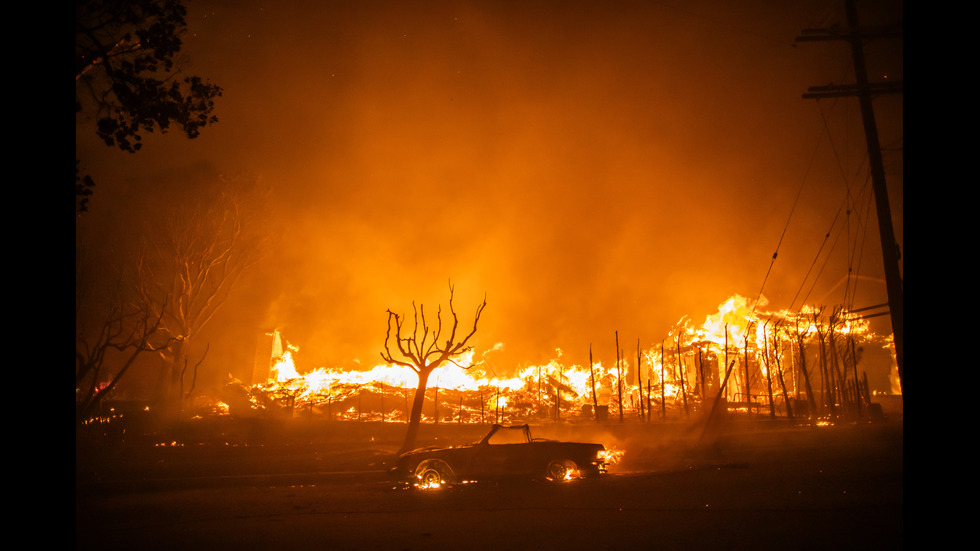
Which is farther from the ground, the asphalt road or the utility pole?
the utility pole

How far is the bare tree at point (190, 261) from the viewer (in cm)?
2842

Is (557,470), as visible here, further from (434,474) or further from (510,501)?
(434,474)

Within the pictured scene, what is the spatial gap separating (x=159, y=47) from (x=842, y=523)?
12855 mm

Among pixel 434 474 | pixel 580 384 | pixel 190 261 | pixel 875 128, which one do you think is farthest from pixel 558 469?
pixel 580 384

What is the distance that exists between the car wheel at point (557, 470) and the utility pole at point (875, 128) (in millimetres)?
9493

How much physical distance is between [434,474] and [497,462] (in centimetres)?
158

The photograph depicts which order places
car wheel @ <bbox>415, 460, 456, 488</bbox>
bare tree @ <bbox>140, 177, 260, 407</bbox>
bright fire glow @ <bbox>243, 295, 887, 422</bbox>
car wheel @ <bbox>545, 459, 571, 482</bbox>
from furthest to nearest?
bright fire glow @ <bbox>243, 295, 887, 422</bbox>
bare tree @ <bbox>140, 177, 260, 407</bbox>
car wheel @ <bbox>545, 459, 571, 482</bbox>
car wheel @ <bbox>415, 460, 456, 488</bbox>

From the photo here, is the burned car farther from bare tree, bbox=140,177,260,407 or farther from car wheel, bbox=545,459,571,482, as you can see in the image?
bare tree, bbox=140,177,260,407

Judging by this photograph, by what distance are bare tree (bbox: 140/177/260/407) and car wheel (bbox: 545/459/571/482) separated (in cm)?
2408

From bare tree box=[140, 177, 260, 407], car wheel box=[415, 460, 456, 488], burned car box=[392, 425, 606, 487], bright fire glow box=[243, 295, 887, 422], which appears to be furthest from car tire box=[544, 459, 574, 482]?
bare tree box=[140, 177, 260, 407]

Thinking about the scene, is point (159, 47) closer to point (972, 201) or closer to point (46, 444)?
point (46, 444)

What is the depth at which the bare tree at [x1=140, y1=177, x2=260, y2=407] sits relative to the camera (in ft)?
93.2

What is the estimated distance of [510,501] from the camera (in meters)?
9.94

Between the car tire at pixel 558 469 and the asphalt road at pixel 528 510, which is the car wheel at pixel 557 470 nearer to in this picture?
the car tire at pixel 558 469
